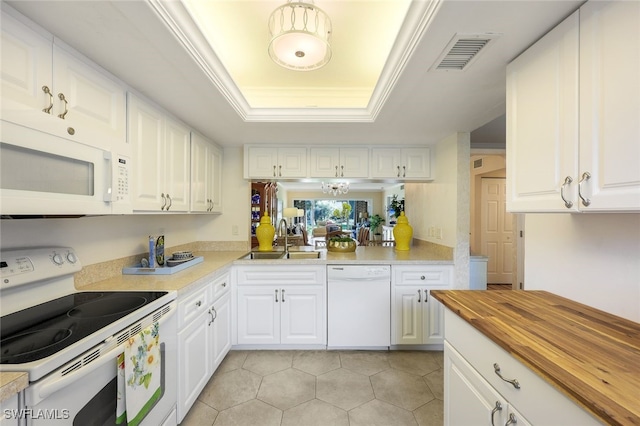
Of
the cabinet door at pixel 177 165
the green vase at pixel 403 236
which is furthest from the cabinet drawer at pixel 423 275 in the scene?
the cabinet door at pixel 177 165

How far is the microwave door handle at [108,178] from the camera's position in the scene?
4.00 feet

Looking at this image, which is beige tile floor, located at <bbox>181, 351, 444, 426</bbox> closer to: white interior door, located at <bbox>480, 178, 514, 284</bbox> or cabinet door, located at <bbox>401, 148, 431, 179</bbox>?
cabinet door, located at <bbox>401, 148, 431, 179</bbox>

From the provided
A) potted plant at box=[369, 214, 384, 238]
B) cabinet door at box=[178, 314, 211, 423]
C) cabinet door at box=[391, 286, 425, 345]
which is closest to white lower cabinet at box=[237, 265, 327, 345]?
cabinet door at box=[178, 314, 211, 423]

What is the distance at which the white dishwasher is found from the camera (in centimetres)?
240

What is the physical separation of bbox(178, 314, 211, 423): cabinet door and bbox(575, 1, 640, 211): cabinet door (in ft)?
6.84

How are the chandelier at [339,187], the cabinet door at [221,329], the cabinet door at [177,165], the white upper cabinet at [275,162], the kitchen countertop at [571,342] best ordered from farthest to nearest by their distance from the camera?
the chandelier at [339,187] → the white upper cabinet at [275,162] → the cabinet door at [221,329] → the cabinet door at [177,165] → the kitchen countertop at [571,342]

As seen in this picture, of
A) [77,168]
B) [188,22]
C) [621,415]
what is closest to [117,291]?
[77,168]

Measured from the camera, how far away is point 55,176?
1.00 meters

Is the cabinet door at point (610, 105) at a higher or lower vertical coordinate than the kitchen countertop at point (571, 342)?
higher

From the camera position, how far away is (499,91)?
1.62 meters

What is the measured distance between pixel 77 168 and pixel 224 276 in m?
1.37

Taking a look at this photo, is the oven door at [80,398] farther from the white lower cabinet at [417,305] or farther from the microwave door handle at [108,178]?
the white lower cabinet at [417,305]

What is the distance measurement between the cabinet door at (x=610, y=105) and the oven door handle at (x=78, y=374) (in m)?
1.88

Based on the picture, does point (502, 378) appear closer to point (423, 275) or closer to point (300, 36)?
point (423, 275)
